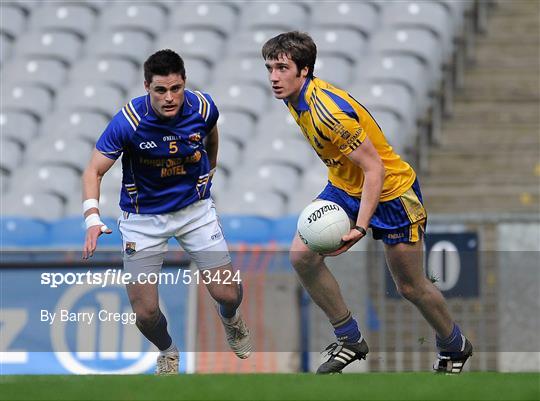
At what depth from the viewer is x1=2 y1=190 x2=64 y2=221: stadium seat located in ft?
41.5

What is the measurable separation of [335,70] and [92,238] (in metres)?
6.95

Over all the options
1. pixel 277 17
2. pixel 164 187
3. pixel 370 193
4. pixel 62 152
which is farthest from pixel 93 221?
pixel 277 17

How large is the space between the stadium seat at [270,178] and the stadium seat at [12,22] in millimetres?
3962

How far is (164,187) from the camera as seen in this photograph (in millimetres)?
7941

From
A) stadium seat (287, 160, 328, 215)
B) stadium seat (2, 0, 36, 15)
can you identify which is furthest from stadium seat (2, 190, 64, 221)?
stadium seat (2, 0, 36, 15)

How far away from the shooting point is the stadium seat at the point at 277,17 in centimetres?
1455

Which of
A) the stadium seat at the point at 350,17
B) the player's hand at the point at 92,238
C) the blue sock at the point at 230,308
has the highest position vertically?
the stadium seat at the point at 350,17

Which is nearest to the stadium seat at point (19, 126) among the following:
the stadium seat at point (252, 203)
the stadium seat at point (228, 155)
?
the stadium seat at point (228, 155)

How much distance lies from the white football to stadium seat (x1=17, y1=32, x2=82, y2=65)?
7979mm

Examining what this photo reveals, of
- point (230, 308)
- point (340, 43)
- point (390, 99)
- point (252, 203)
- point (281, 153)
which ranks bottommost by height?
point (230, 308)

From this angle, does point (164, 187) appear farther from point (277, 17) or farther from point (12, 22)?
point (12, 22)

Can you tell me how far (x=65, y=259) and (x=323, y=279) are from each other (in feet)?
8.63

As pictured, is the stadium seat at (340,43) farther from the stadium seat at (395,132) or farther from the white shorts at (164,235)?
the white shorts at (164,235)

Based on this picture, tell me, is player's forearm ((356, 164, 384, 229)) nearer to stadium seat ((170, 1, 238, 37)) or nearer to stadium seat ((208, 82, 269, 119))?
stadium seat ((208, 82, 269, 119))
